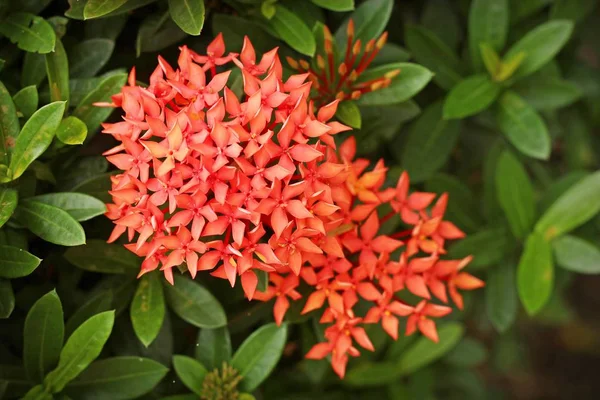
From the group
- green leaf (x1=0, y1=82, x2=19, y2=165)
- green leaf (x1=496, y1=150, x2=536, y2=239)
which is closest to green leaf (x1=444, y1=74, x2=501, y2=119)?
green leaf (x1=496, y1=150, x2=536, y2=239)

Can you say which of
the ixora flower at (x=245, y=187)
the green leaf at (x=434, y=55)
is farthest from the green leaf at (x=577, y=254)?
the ixora flower at (x=245, y=187)

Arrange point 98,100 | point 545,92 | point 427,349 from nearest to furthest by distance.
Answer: point 98,100
point 545,92
point 427,349

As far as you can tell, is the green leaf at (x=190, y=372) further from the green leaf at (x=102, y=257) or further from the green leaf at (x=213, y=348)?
the green leaf at (x=102, y=257)

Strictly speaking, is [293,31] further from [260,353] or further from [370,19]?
[260,353]

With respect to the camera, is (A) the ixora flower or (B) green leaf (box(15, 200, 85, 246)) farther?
(B) green leaf (box(15, 200, 85, 246))

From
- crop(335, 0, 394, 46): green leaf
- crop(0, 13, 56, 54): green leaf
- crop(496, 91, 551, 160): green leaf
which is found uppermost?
crop(0, 13, 56, 54): green leaf

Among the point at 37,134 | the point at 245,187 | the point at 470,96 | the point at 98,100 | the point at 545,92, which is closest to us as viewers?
the point at 245,187

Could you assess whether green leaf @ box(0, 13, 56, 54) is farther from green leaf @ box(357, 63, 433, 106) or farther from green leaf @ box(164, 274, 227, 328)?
green leaf @ box(357, 63, 433, 106)

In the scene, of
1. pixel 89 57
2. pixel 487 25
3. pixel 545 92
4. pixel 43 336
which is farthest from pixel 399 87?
pixel 43 336
